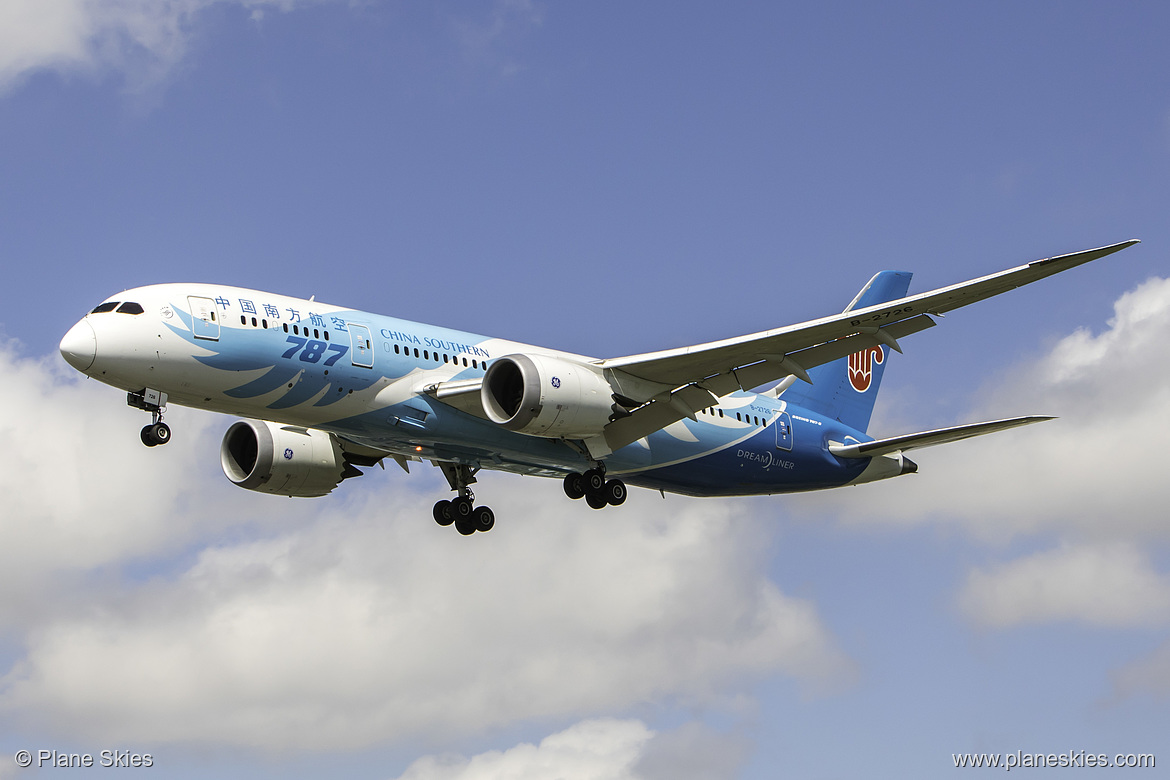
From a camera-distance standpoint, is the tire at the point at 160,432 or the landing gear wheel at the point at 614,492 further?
the landing gear wheel at the point at 614,492

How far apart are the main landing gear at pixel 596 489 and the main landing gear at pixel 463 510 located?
3691mm

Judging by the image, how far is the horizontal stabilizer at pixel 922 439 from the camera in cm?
3259

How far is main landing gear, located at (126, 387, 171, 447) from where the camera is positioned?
2820cm

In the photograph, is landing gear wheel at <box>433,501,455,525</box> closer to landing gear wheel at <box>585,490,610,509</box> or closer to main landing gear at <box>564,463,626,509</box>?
main landing gear at <box>564,463,626,509</box>

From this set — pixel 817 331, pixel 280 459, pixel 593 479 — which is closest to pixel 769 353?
pixel 817 331

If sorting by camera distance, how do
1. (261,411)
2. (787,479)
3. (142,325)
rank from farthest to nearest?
(787,479)
(261,411)
(142,325)

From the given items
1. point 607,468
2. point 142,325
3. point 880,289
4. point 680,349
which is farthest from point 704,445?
point 142,325

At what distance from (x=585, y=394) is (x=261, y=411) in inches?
293

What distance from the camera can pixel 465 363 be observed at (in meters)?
32.2

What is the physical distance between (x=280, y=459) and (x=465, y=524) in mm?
5446

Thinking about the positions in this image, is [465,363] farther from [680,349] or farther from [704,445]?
[704,445]

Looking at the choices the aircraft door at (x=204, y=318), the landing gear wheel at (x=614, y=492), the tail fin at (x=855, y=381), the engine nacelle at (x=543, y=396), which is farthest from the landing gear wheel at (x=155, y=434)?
the tail fin at (x=855, y=381)

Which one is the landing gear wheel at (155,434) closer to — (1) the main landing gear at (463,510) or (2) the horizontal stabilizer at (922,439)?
(1) the main landing gear at (463,510)

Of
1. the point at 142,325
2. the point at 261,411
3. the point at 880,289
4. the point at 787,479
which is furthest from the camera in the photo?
the point at 880,289
